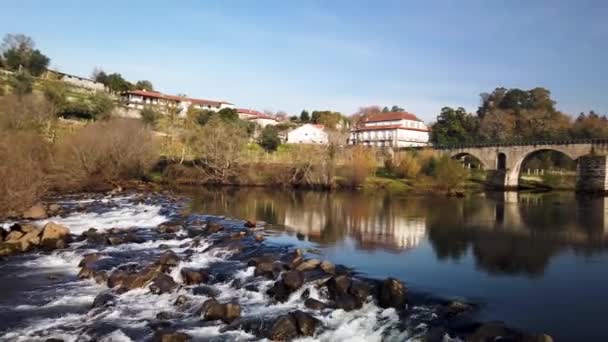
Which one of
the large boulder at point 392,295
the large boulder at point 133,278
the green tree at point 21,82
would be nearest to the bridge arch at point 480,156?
the large boulder at point 392,295

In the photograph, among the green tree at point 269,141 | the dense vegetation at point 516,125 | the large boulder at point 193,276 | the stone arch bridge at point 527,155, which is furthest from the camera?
the dense vegetation at point 516,125

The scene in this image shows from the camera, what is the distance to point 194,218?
28484 mm

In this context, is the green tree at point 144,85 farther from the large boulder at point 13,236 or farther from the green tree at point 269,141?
the large boulder at point 13,236

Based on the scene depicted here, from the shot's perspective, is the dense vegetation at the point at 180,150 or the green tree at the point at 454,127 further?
the green tree at the point at 454,127

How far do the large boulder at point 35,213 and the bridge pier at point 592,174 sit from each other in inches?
2473

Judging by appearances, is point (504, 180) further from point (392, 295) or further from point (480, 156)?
point (392, 295)

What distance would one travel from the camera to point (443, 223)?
28.6 meters

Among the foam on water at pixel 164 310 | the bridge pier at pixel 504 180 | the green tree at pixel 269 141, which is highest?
the green tree at pixel 269 141

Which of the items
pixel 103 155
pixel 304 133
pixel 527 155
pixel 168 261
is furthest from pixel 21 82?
pixel 527 155

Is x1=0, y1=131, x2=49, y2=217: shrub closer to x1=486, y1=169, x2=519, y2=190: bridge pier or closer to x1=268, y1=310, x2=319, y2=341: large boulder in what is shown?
x1=268, y1=310, x2=319, y2=341: large boulder

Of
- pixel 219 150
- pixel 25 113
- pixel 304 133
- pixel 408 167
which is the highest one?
pixel 304 133

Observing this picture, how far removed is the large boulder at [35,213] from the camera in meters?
25.2

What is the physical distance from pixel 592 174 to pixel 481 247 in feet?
164

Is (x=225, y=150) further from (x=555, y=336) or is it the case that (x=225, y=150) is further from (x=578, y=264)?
(x=555, y=336)
